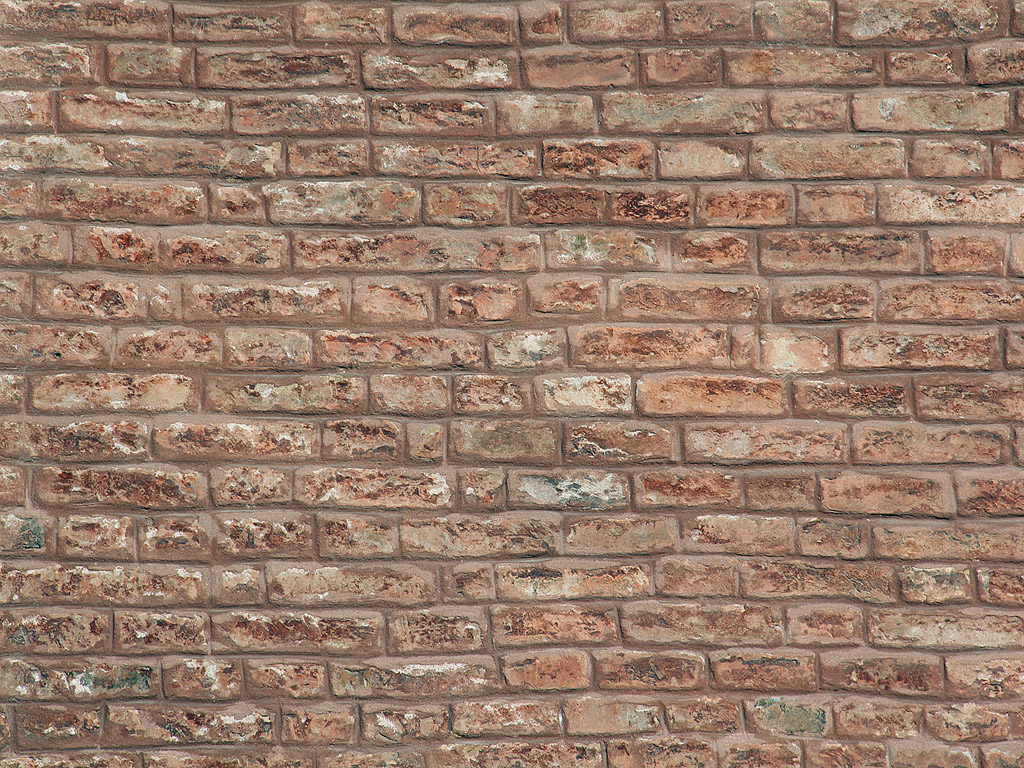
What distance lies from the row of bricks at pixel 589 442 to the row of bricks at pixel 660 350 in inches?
4.8

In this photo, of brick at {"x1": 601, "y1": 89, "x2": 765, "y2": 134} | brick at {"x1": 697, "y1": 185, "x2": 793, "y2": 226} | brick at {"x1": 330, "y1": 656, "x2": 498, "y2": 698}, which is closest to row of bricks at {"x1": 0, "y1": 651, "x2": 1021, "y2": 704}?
brick at {"x1": 330, "y1": 656, "x2": 498, "y2": 698}

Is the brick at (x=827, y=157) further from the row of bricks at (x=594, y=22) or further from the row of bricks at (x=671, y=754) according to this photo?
the row of bricks at (x=671, y=754)

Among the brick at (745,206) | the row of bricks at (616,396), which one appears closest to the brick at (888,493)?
the row of bricks at (616,396)

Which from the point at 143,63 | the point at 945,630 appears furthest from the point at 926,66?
the point at 143,63

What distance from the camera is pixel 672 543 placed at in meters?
2.04

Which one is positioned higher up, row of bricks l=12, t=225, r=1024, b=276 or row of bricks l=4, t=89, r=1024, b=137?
row of bricks l=4, t=89, r=1024, b=137

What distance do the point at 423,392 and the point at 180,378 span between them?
2.08 ft

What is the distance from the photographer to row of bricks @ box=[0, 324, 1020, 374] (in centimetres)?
203

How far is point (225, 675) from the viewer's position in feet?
6.55

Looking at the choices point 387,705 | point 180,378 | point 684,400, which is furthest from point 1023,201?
point 180,378

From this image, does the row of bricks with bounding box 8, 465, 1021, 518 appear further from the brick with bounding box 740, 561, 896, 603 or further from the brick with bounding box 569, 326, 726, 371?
the brick with bounding box 569, 326, 726, 371

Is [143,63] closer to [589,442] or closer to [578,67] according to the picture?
[578,67]

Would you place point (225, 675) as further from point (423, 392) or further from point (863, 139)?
point (863, 139)

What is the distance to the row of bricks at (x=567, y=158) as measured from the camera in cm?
203
